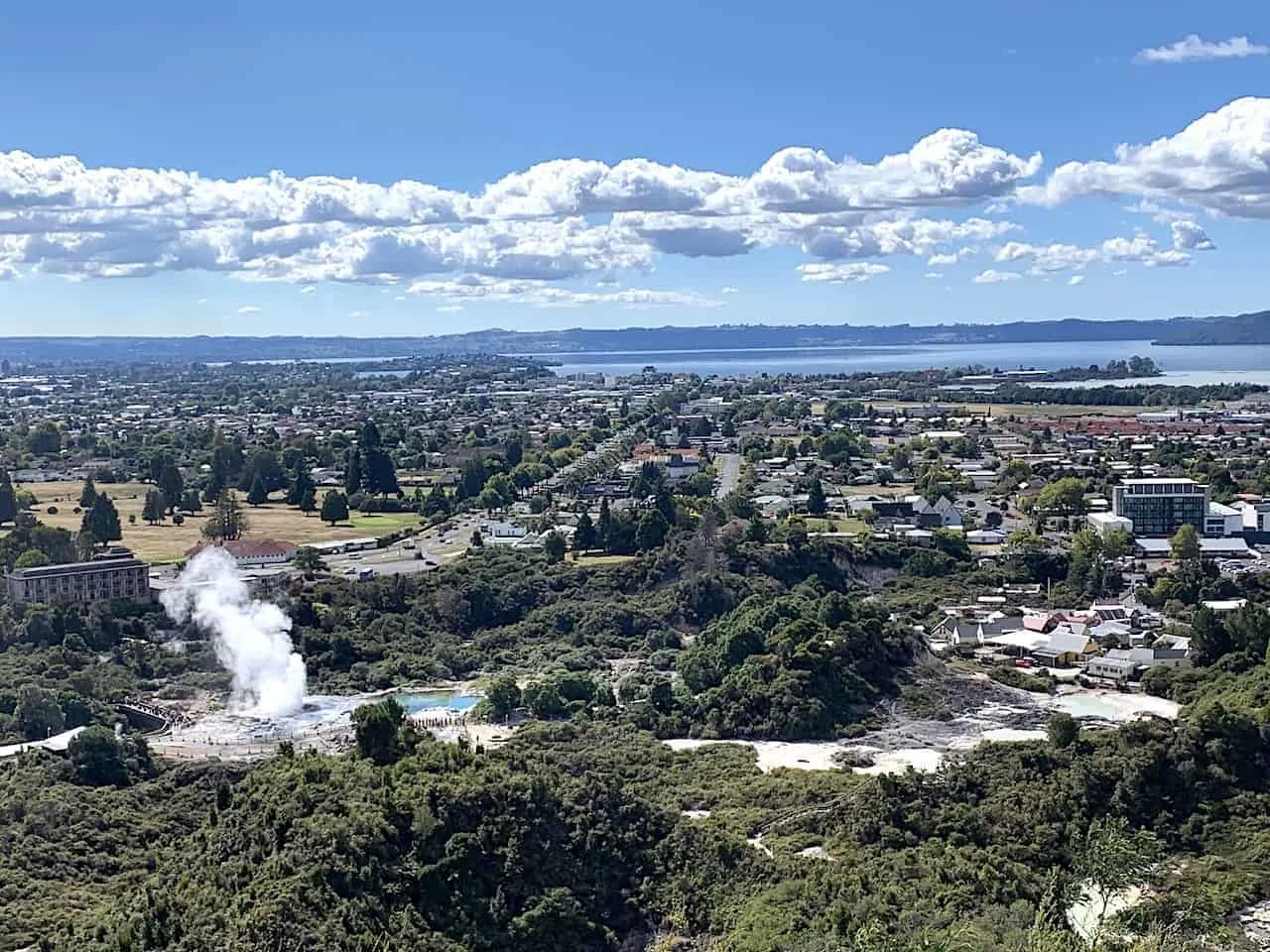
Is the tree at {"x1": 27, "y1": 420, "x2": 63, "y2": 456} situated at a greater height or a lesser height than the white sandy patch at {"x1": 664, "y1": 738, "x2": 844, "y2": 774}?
greater

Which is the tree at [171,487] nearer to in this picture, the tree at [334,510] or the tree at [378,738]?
the tree at [334,510]

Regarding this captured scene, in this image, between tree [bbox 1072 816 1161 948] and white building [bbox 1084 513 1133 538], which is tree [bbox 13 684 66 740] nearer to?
tree [bbox 1072 816 1161 948]

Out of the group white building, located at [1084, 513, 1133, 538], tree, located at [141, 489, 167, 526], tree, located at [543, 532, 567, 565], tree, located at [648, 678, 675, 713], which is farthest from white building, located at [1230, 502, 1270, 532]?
tree, located at [141, 489, 167, 526]

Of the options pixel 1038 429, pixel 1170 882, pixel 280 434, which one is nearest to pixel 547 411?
pixel 280 434

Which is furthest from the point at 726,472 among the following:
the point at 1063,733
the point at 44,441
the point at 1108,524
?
the point at 1063,733

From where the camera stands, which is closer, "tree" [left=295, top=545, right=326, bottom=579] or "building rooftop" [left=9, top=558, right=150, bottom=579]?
"building rooftop" [left=9, top=558, right=150, bottom=579]

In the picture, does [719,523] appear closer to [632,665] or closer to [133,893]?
[632,665]
